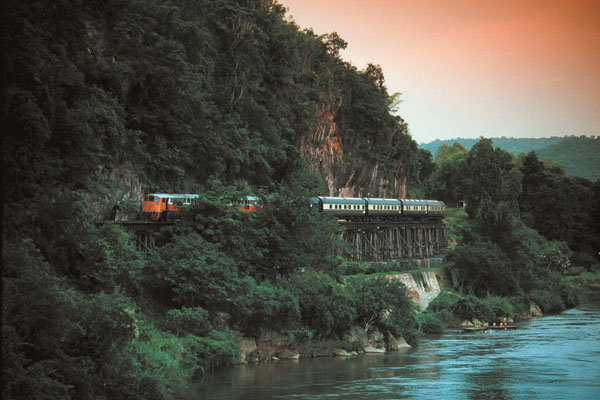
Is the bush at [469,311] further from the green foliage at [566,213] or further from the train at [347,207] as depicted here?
the green foliage at [566,213]

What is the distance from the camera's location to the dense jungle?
20359mm

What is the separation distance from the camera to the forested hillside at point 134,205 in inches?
783

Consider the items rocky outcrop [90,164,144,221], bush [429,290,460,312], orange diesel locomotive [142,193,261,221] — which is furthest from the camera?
bush [429,290,460,312]

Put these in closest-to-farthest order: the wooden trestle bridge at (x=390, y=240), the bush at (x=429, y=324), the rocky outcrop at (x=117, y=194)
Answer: the rocky outcrop at (x=117, y=194) → the bush at (x=429, y=324) → the wooden trestle bridge at (x=390, y=240)

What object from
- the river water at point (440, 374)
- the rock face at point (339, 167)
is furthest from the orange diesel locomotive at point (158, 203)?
the rock face at point (339, 167)

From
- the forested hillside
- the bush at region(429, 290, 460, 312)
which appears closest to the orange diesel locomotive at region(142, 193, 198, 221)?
the forested hillside

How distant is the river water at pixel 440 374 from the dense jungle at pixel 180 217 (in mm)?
2023

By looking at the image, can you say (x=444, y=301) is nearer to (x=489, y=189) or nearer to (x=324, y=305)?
(x=324, y=305)

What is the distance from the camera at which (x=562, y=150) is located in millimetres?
175875

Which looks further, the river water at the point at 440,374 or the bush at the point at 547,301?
the bush at the point at 547,301

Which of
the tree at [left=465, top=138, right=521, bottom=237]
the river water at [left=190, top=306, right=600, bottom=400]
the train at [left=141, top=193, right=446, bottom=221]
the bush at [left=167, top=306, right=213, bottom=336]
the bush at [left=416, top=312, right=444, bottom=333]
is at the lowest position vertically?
the river water at [left=190, top=306, right=600, bottom=400]

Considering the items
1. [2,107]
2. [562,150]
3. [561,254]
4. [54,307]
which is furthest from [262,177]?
[562,150]

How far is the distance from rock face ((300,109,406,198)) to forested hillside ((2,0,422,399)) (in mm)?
8195

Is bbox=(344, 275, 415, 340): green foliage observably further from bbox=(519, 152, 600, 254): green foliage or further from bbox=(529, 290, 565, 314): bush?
bbox=(519, 152, 600, 254): green foliage
